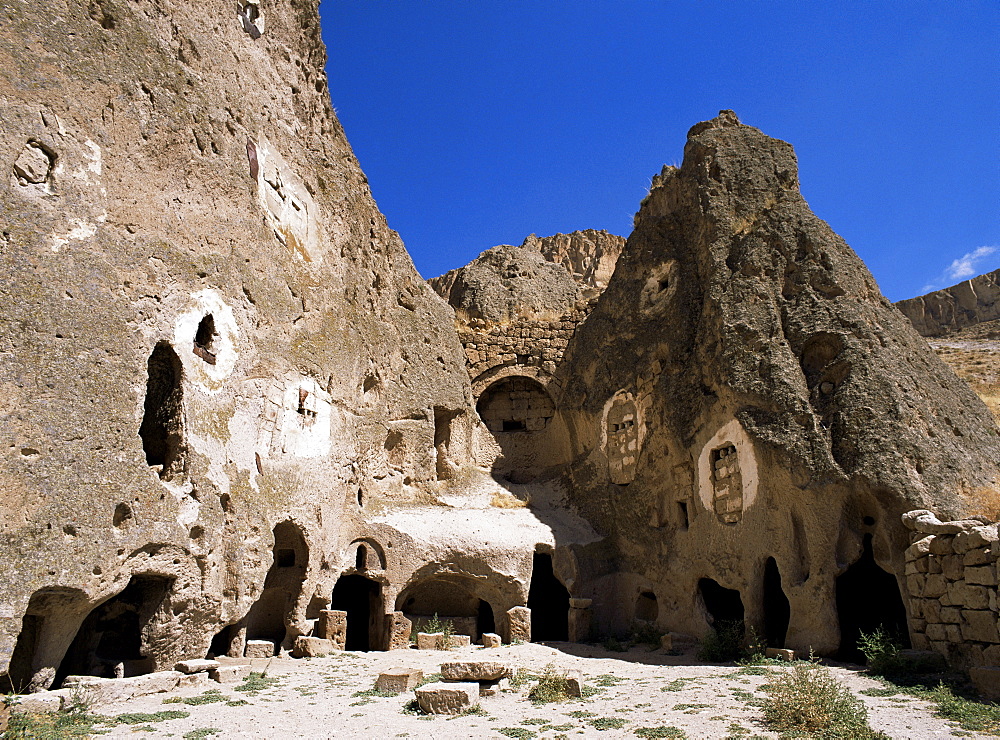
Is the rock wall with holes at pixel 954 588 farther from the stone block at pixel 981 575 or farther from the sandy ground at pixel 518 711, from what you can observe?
the sandy ground at pixel 518 711

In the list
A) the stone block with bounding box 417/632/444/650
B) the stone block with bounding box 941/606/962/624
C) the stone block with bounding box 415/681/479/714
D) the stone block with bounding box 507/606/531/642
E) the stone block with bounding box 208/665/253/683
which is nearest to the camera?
the stone block with bounding box 415/681/479/714

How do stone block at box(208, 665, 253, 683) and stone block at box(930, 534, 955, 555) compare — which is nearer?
stone block at box(930, 534, 955, 555)

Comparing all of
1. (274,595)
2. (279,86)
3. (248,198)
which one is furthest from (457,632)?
(279,86)

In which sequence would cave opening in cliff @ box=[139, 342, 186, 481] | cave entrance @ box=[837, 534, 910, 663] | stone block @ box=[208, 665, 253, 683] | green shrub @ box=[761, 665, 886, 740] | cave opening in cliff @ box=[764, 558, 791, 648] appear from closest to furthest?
1. green shrub @ box=[761, 665, 886, 740]
2. stone block @ box=[208, 665, 253, 683]
3. cave opening in cliff @ box=[139, 342, 186, 481]
4. cave entrance @ box=[837, 534, 910, 663]
5. cave opening in cliff @ box=[764, 558, 791, 648]

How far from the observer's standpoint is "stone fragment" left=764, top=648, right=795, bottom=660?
38.1 feet

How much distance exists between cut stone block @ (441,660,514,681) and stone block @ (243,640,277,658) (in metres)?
4.49

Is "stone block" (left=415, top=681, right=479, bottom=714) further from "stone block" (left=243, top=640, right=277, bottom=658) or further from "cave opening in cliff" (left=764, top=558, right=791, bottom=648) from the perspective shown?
"cave opening in cliff" (left=764, top=558, right=791, bottom=648)

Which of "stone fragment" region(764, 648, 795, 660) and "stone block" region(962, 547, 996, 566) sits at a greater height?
"stone block" region(962, 547, 996, 566)

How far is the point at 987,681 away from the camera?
823 centimetres

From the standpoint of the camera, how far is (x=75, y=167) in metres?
10.2

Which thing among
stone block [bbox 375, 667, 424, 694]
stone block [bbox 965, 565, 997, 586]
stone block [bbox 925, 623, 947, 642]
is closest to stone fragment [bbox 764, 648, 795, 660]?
stone block [bbox 925, 623, 947, 642]

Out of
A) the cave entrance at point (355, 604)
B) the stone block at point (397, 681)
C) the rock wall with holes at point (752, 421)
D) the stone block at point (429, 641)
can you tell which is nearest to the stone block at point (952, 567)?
A: the rock wall with holes at point (752, 421)

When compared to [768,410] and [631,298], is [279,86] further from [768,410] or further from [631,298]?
[768,410]

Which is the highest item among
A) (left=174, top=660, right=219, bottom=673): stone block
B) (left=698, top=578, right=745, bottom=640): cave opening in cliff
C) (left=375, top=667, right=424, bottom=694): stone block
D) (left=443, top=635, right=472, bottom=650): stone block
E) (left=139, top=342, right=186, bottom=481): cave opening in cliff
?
(left=139, top=342, right=186, bottom=481): cave opening in cliff
